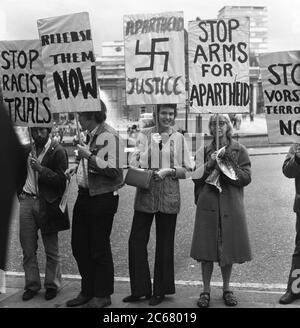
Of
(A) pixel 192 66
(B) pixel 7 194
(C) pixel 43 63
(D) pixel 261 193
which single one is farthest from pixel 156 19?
(D) pixel 261 193

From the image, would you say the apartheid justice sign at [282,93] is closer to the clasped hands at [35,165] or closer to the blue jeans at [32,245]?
the clasped hands at [35,165]

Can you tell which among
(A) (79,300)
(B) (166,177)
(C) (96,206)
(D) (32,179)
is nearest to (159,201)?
(B) (166,177)

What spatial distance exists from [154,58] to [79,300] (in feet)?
7.06

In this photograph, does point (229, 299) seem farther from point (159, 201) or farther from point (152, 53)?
point (152, 53)

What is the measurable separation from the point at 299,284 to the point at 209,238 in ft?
2.85

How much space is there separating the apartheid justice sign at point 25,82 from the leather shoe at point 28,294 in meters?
1.52

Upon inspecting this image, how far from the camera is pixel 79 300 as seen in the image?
432cm

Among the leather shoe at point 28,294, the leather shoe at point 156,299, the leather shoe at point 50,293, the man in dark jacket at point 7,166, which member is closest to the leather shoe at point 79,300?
the leather shoe at point 50,293

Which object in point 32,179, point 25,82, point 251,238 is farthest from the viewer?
point 251,238

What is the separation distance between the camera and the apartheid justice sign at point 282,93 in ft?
13.6

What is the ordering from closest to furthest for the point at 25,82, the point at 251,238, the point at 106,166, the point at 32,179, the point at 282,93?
the point at 106,166 → the point at 282,93 → the point at 25,82 → the point at 32,179 → the point at 251,238

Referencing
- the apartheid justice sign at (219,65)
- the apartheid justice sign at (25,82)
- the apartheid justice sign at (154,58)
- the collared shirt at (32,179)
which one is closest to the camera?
the apartheid justice sign at (154,58)

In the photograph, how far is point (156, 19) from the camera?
4047mm

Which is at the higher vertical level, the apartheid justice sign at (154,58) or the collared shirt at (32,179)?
the apartheid justice sign at (154,58)
